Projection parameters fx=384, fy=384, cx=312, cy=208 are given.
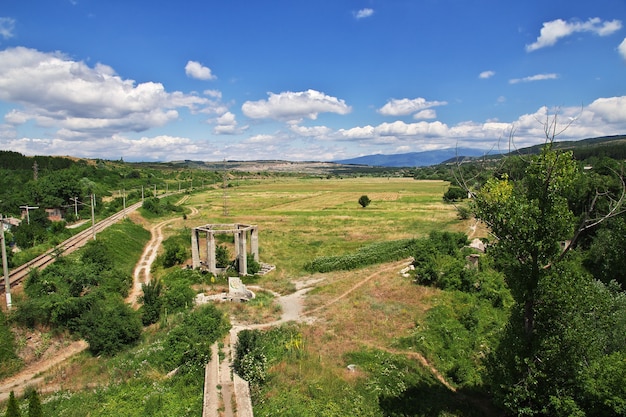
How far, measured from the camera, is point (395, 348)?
19.3m

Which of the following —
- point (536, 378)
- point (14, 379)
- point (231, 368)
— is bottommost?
point (14, 379)

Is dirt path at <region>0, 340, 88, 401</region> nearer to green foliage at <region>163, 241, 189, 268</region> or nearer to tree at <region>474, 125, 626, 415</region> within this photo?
green foliage at <region>163, 241, 189, 268</region>

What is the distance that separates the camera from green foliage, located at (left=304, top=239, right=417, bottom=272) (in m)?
35.5

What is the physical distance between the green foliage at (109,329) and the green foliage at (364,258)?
1701cm

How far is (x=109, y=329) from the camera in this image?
2055 centimetres

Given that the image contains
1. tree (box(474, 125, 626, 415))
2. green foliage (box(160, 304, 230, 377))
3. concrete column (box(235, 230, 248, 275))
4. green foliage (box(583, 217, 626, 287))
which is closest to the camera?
tree (box(474, 125, 626, 415))

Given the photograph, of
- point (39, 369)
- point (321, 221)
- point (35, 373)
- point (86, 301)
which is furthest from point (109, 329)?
point (321, 221)

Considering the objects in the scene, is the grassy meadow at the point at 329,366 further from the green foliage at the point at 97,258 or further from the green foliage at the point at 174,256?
the green foliage at the point at 97,258

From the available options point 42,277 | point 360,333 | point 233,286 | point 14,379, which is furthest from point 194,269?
point 360,333

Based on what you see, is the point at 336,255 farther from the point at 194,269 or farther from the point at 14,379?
the point at 14,379

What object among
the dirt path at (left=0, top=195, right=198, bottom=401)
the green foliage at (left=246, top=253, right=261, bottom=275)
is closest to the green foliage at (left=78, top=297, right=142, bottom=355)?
the dirt path at (left=0, top=195, right=198, bottom=401)

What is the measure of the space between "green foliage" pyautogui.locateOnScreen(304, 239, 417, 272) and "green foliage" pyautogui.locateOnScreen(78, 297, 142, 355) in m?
17.0

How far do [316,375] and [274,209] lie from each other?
6511 cm

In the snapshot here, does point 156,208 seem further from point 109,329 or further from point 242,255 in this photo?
point 109,329
